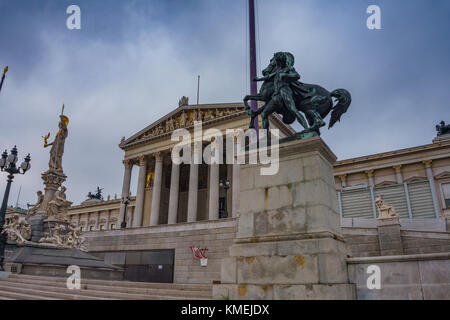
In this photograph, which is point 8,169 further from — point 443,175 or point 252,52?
point 443,175

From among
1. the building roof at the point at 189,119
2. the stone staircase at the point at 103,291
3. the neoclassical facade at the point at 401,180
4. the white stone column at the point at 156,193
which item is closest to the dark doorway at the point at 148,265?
the white stone column at the point at 156,193

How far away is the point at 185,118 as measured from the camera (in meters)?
40.6

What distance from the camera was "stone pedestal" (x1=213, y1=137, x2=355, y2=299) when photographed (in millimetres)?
5414

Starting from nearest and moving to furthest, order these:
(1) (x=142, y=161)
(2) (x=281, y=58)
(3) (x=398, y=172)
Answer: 1. (2) (x=281, y=58)
2. (3) (x=398, y=172)
3. (1) (x=142, y=161)

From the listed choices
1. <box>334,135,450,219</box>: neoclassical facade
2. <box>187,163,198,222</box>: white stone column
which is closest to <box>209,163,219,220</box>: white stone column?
<box>187,163,198,222</box>: white stone column

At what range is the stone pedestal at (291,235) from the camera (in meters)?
5.41

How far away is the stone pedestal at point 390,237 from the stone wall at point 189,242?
11.4 m

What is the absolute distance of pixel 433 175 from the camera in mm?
38469

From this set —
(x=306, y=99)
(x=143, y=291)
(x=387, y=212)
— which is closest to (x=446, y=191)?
(x=387, y=212)

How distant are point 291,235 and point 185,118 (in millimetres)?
35800

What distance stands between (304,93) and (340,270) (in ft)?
13.0

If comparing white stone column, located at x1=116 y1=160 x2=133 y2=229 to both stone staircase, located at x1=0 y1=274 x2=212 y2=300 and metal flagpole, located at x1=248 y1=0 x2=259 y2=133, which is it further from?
stone staircase, located at x1=0 y1=274 x2=212 y2=300

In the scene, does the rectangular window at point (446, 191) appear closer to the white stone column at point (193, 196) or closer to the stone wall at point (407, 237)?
the stone wall at point (407, 237)
